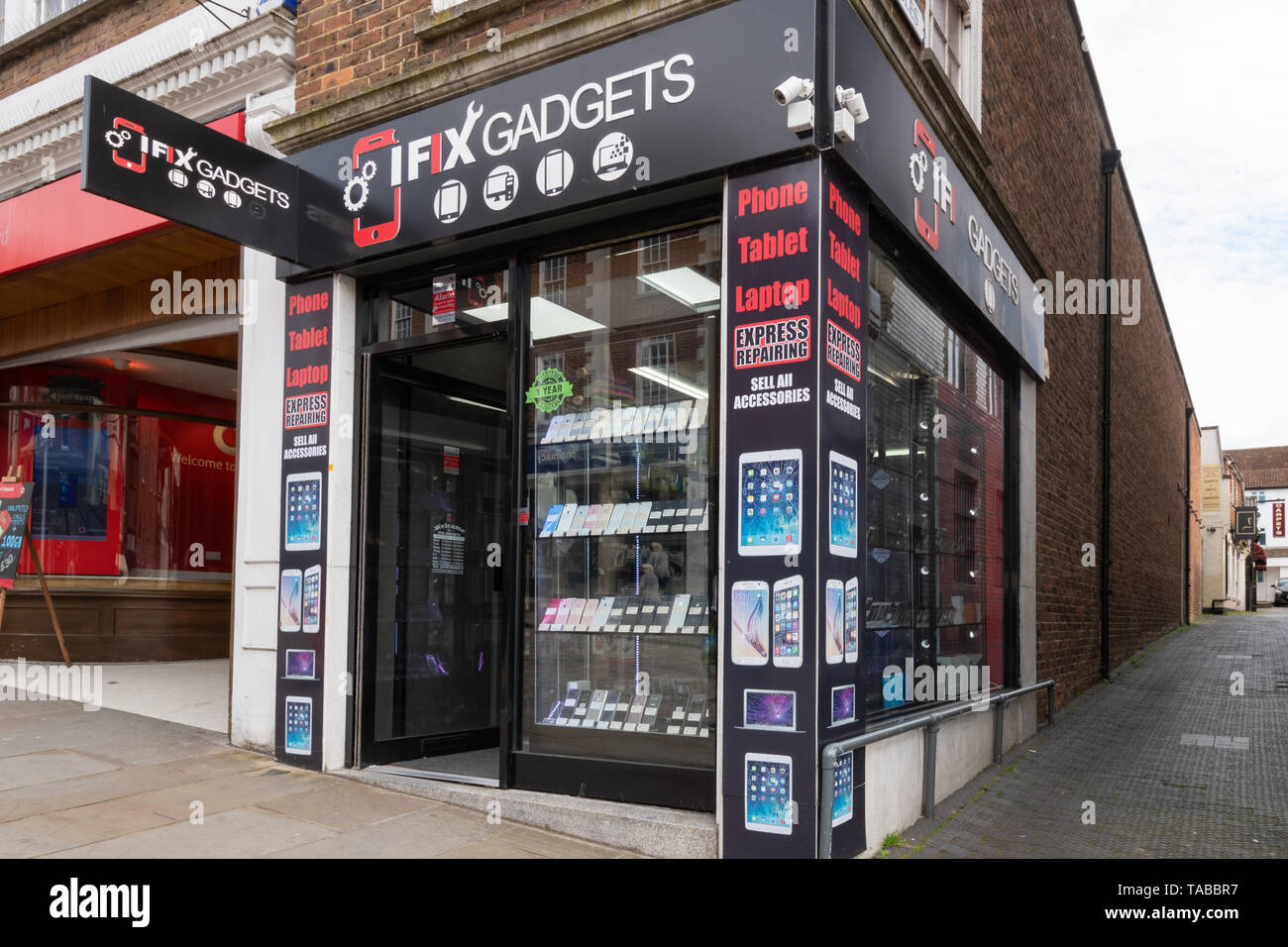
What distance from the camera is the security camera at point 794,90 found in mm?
4500

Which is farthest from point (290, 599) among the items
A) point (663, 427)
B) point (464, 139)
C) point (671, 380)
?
point (464, 139)

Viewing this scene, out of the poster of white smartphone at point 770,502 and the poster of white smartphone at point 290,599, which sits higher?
the poster of white smartphone at point 770,502

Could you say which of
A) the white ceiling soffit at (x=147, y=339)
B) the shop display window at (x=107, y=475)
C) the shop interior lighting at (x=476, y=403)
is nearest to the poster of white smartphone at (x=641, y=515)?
the shop interior lighting at (x=476, y=403)

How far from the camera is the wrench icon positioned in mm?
5777

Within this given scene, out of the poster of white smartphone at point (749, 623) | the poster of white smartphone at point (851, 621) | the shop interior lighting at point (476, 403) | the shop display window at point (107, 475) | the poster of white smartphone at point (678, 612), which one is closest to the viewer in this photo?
the poster of white smartphone at point (749, 623)

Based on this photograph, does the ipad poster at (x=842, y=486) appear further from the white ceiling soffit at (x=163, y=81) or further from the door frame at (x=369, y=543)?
the white ceiling soffit at (x=163, y=81)

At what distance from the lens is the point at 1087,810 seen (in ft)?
19.2

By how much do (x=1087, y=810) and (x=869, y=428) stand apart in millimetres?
2650

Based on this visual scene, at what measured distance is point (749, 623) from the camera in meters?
4.58

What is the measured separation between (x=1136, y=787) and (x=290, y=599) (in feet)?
19.0

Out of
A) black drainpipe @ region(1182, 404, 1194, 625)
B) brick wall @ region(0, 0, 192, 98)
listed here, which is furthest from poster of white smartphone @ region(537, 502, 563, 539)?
black drainpipe @ region(1182, 404, 1194, 625)

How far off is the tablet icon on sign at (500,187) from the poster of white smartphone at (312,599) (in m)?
2.56

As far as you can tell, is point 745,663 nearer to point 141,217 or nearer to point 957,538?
point 957,538

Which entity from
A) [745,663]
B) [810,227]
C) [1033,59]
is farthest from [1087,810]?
[1033,59]
